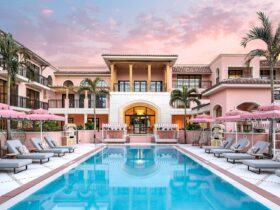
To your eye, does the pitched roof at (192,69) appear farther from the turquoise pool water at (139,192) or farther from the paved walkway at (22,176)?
the paved walkway at (22,176)

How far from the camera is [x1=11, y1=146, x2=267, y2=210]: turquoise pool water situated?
785 centimetres

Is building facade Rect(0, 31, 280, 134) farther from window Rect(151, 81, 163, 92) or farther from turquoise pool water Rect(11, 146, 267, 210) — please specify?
turquoise pool water Rect(11, 146, 267, 210)

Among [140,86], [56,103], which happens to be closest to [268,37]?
[140,86]

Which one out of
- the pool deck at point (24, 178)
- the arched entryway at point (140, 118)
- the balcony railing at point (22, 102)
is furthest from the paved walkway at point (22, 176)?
the arched entryway at point (140, 118)

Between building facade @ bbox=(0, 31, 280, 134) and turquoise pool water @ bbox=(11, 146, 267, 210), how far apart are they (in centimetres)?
1601

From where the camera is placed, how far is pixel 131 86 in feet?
110

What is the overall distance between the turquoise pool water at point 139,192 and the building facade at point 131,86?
1601 cm

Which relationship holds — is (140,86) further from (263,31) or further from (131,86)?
(263,31)

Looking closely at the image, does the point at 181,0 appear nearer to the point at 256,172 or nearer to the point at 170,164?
the point at 170,164

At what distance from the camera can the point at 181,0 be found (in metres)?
24.8

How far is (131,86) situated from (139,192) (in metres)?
24.7

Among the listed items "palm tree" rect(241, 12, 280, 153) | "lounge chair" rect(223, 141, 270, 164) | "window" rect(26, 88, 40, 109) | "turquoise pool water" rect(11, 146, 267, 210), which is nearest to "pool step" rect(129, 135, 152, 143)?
"window" rect(26, 88, 40, 109)

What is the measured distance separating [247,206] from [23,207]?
18.8 feet

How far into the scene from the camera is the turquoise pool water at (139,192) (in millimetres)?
7852
